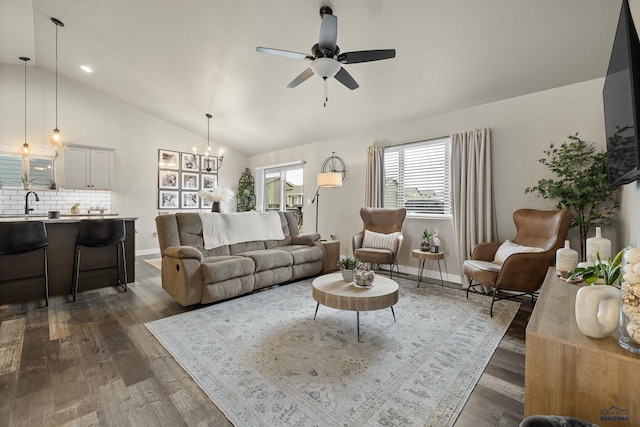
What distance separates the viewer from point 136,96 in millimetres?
5695

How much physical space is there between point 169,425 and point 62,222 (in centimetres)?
315

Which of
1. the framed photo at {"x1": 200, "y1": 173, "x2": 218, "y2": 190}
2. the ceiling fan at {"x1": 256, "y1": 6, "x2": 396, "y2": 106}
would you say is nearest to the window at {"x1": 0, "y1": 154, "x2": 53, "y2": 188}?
the framed photo at {"x1": 200, "y1": 173, "x2": 218, "y2": 190}

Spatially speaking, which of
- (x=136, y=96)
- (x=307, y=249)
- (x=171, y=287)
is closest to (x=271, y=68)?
(x=307, y=249)

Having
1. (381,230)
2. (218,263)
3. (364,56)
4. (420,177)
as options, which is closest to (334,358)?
(218,263)

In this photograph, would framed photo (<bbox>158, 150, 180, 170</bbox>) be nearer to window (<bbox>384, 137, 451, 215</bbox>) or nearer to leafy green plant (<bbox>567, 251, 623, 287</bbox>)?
window (<bbox>384, 137, 451, 215</bbox>)

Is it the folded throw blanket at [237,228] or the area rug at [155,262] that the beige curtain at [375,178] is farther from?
the area rug at [155,262]

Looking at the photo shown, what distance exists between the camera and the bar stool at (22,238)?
2.83 metres

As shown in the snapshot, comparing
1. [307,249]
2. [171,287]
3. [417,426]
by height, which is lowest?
[417,426]

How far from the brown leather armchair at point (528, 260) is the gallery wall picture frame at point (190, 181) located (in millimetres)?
6408

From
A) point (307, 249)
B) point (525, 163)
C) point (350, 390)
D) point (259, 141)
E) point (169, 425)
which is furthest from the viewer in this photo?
point (259, 141)

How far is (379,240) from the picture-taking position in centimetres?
444

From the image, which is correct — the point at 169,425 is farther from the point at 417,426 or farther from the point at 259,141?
the point at 259,141

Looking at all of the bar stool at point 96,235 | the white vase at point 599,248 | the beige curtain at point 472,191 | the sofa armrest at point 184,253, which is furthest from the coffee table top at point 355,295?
the bar stool at point 96,235

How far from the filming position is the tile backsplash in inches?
197
